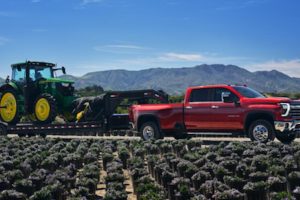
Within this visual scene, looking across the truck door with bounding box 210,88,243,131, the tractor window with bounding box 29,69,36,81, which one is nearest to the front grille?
the truck door with bounding box 210,88,243,131

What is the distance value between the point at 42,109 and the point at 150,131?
5806mm

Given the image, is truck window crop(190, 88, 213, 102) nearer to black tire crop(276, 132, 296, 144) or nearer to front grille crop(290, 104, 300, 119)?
black tire crop(276, 132, 296, 144)

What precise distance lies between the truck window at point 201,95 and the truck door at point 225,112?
26 cm

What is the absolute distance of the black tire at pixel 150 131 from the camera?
17594mm

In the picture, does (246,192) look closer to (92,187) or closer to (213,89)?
(92,187)

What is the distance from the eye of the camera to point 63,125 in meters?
19.6

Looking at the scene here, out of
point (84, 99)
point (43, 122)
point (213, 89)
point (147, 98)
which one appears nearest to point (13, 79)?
point (43, 122)

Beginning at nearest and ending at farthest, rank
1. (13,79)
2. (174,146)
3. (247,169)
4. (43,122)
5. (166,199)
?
(166,199) < (247,169) < (174,146) < (43,122) < (13,79)

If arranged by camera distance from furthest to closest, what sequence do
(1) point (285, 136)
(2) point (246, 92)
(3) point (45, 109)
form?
(3) point (45, 109)
(2) point (246, 92)
(1) point (285, 136)

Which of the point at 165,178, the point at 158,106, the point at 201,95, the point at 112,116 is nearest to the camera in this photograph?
the point at 165,178

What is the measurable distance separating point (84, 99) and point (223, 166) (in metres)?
11.2

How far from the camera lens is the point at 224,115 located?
1564 cm

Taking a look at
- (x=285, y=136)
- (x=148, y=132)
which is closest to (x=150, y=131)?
(x=148, y=132)

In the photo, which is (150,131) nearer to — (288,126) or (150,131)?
(150,131)
